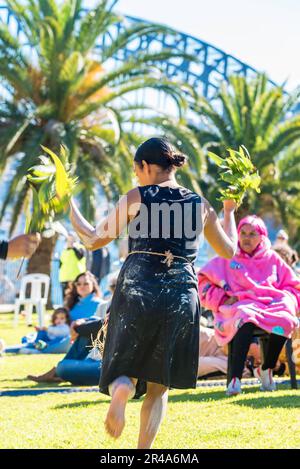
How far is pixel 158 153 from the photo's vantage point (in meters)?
4.55

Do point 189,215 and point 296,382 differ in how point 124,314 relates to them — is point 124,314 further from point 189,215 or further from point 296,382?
point 296,382

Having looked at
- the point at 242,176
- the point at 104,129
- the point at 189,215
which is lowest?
the point at 189,215

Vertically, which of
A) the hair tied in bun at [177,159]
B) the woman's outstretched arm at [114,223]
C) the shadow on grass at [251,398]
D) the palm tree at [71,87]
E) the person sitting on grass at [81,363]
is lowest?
the shadow on grass at [251,398]

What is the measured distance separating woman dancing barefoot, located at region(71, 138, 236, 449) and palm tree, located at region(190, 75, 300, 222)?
20.2m

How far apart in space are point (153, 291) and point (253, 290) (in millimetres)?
3734

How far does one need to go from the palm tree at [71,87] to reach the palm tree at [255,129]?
169 inches

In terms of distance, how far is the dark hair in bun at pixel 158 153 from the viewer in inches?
179

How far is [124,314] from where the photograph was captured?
434 centimetres

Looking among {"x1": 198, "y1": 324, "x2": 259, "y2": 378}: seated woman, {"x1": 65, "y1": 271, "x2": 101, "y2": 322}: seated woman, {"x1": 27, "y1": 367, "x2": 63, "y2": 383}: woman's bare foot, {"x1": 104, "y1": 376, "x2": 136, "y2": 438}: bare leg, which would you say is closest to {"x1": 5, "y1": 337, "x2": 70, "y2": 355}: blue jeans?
{"x1": 65, "y1": 271, "x2": 101, "y2": 322}: seated woman

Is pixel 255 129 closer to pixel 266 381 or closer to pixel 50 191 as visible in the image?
pixel 266 381

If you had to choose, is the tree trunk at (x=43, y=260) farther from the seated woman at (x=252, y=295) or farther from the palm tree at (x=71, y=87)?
the seated woman at (x=252, y=295)

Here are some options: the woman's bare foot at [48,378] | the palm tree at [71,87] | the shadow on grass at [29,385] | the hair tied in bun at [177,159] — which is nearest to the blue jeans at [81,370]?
the shadow on grass at [29,385]

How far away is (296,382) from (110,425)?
4.23 meters
